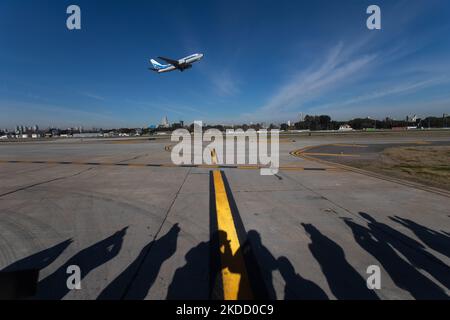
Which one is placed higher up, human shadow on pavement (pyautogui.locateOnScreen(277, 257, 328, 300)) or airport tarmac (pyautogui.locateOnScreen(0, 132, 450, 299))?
airport tarmac (pyautogui.locateOnScreen(0, 132, 450, 299))

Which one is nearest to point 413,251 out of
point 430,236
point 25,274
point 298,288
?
A: point 430,236

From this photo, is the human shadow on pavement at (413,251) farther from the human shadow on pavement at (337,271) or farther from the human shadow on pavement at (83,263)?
the human shadow on pavement at (83,263)

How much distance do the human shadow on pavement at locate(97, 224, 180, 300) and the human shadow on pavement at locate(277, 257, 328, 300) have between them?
5.19 feet

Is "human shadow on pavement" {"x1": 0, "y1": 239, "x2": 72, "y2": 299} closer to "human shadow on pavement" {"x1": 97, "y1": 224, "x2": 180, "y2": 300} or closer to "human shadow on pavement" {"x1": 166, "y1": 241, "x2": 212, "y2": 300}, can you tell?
"human shadow on pavement" {"x1": 97, "y1": 224, "x2": 180, "y2": 300}

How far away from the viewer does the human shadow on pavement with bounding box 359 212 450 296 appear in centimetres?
289

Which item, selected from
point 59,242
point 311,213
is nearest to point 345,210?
point 311,213

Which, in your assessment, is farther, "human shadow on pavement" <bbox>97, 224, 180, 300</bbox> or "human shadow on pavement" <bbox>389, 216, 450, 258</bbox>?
"human shadow on pavement" <bbox>389, 216, 450, 258</bbox>

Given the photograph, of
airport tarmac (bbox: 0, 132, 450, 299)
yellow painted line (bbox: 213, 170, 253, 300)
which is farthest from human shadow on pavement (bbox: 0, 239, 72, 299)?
yellow painted line (bbox: 213, 170, 253, 300)

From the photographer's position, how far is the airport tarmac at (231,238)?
2.67 meters

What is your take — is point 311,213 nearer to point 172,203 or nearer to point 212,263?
point 212,263

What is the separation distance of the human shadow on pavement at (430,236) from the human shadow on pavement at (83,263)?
4.83 metres

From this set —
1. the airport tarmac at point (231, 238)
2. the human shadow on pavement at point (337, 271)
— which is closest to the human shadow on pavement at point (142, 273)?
the airport tarmac at point (231, 238)

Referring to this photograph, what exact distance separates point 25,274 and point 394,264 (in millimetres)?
4825

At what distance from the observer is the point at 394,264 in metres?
3.08
